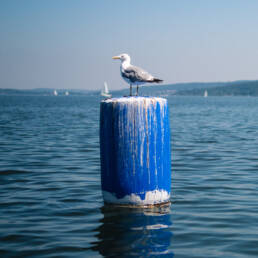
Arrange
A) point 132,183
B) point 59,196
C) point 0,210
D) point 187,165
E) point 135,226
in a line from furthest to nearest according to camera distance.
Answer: point 187,165
point 59,196
point 0,210
point 132,183
point 135,226

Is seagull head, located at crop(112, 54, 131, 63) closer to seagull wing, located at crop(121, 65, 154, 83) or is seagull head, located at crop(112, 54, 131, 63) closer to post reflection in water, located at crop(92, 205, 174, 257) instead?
seagull wing, located at crop(121, 65, 154, 83)


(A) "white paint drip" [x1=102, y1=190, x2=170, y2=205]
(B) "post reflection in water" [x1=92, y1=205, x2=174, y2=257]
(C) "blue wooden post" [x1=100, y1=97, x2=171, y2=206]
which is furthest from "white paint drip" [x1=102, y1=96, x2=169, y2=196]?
(B) "post reflection in water" [x1=92, y1=205, x2=174, y2=257]

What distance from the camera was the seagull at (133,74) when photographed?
7738mm

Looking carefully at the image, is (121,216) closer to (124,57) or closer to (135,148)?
(135,148)

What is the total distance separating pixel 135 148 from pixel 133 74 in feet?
6.27

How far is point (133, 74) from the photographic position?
25.8 feet

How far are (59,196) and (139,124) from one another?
2.58 meters

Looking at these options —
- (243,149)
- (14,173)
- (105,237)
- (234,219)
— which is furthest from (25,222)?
(243,149)

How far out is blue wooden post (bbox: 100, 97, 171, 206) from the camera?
252 inches

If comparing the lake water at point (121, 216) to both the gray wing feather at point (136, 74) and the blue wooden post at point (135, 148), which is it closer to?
the blue wooden post at point (135, 148)

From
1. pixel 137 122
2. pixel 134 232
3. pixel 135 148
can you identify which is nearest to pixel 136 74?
pixel 137 122

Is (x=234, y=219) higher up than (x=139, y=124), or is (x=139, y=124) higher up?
(x=139, y=124)

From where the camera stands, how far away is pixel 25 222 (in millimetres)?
6434

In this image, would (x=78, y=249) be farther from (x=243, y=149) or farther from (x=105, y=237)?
(x=243, y=149)
